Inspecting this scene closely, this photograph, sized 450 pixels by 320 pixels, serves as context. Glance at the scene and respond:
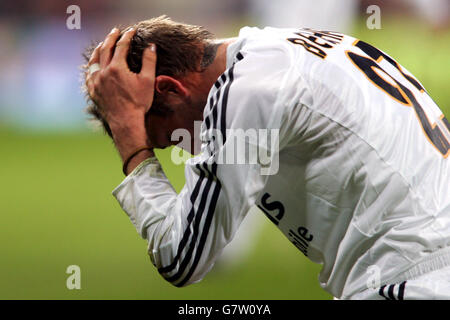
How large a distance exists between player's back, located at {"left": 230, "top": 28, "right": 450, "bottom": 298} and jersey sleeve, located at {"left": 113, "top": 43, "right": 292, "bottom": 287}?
0.04 m

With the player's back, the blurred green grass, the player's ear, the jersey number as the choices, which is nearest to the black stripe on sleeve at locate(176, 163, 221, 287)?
the player's back

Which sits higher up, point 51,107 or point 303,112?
point 303,112

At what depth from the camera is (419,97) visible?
56.2 inches

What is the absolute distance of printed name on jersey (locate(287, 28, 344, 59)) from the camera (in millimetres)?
1381

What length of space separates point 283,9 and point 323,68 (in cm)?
290

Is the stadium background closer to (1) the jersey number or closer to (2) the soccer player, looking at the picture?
(2) the soccer player

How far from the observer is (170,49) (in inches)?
60.4

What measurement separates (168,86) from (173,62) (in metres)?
0.06

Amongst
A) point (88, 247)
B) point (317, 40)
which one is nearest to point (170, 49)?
point (317, 40)

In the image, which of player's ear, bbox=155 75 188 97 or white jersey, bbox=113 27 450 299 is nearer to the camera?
white jersey, bbox=113 27 450 299

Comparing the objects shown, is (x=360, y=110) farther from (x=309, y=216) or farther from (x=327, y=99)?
(x=309, y=216)

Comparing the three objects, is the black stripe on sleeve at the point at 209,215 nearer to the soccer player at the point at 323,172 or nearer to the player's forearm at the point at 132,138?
the soccer player at the point at 323,172

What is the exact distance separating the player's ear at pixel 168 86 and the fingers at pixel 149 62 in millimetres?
24

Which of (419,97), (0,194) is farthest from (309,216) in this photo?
(0,194)
